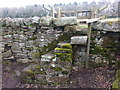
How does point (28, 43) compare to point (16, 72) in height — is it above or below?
above

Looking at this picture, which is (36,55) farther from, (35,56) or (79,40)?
(79,40)

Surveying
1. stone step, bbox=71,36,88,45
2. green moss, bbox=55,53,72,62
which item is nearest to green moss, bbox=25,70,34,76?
green moss, bbox=55,53,72,62

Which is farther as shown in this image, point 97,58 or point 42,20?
point 42,20

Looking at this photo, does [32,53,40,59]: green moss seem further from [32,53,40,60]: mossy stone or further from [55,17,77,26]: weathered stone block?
[55,17,77,26]: weathered stone block

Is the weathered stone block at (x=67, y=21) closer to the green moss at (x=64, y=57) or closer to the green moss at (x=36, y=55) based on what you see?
the green moss at (x=64, y=57)

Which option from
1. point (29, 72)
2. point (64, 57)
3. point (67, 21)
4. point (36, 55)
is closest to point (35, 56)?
point (36, 55)

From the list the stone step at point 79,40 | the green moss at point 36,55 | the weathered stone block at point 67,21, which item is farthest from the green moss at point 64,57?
the green moss at point 36,55

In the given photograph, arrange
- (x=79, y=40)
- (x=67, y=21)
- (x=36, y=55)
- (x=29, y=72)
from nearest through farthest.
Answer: (x=29, y=72), (x=79, y=40), (x=67, y=21), (x=36, y=55)

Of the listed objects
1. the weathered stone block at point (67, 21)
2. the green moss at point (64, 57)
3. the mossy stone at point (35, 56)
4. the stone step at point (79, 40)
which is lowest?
the mossy stone at point (35, 56)

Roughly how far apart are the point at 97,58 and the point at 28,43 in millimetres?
2907

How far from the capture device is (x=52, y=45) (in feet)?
19.1

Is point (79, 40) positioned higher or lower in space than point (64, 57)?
higher

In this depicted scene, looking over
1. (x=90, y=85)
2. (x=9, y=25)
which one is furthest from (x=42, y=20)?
(x=90, y=85)

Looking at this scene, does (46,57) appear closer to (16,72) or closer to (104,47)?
(16,72)
